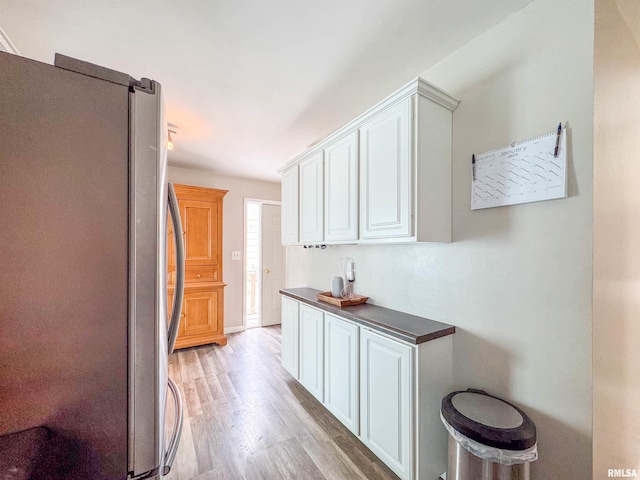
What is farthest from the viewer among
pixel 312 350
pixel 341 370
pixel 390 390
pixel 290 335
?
pixel 290 335

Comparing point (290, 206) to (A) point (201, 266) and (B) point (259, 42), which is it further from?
(A) point (201, 266)

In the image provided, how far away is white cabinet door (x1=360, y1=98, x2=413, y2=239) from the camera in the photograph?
4.97 ft

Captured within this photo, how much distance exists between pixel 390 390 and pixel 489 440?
54cm

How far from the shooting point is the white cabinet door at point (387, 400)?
1.45 metres

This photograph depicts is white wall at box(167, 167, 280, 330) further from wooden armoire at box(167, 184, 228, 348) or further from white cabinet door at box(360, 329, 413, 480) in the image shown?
white cabinet door at box(360, 329, 413, 480)

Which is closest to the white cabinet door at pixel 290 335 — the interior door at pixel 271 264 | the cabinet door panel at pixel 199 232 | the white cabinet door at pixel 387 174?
the white cabinet door at pixel 387 174

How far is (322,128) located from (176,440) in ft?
8.62

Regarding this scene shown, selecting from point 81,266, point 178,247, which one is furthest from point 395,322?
point 81,266

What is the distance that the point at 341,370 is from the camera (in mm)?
1944

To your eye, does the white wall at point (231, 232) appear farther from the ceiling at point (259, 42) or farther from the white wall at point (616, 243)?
the white wall at point (616, 243)

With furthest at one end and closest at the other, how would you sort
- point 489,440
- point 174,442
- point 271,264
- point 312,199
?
1. point 271,264
2. point 312,199
3. point 489,440
4. point 174,442

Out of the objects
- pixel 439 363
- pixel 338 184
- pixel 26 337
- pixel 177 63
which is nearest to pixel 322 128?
pixel 338 184

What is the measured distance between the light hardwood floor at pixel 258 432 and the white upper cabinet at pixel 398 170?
4.72 ft

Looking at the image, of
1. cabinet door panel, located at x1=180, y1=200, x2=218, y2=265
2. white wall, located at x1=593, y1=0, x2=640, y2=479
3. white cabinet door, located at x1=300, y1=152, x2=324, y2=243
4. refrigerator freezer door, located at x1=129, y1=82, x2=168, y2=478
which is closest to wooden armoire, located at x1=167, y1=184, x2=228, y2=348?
cabinet door panel, located at x1=180, y1=200, x2=218, y2=265
